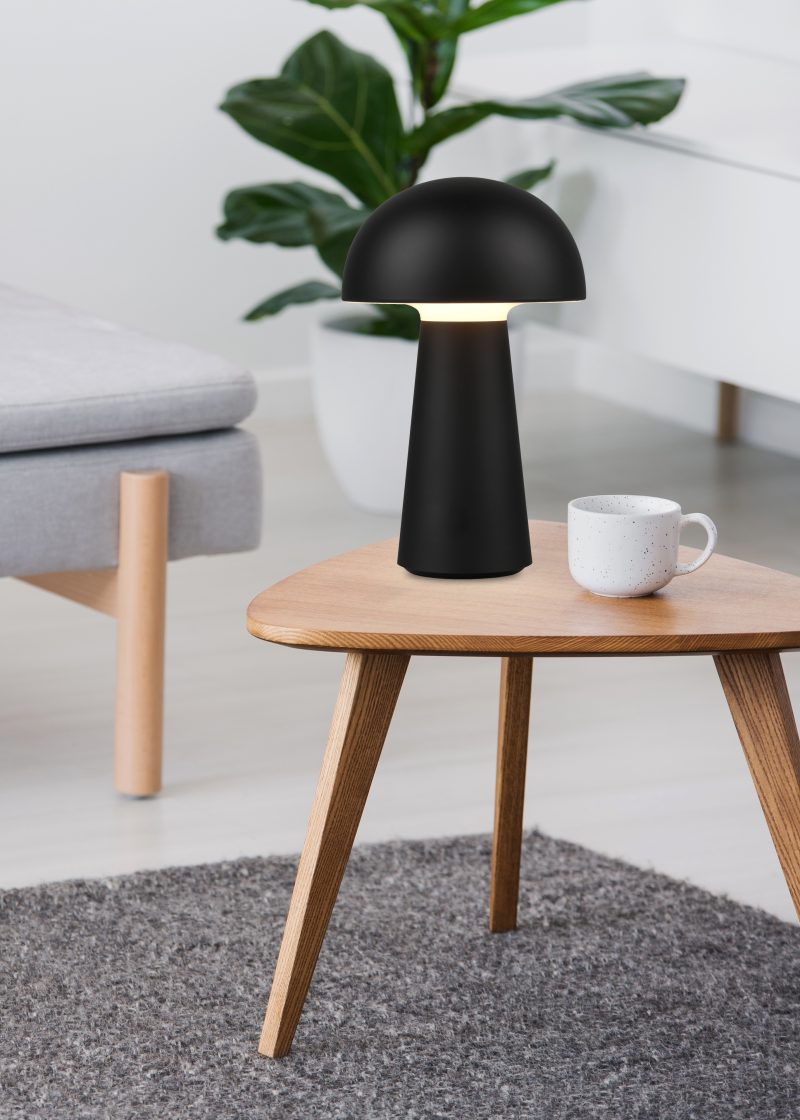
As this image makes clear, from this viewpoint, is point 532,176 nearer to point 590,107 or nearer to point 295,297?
point 590,107

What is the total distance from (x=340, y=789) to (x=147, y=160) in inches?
99.1

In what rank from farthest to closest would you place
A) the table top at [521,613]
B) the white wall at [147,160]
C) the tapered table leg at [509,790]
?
the white wall at [147,160]
the tapered table leg at [509,790]
the table top at [521,613]

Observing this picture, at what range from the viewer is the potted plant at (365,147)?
9.30 feet

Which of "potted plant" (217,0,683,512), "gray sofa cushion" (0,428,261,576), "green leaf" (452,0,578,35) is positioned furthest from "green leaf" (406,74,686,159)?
"gray sofa cushion" (0,428,261,576)

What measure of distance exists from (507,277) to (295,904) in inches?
18.7

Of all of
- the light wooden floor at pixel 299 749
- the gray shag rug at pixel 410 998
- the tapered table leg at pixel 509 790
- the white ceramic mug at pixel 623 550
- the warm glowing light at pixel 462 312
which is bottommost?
the light wooden floor at pixel 299 749

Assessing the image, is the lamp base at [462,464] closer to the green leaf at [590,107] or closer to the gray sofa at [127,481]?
the gray sofa at [127,481]

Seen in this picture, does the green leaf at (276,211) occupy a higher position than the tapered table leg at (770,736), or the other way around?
the green leaf at (276,211)

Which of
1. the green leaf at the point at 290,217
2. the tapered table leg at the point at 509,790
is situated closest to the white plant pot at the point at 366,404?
the green leaf at the point at 290,217

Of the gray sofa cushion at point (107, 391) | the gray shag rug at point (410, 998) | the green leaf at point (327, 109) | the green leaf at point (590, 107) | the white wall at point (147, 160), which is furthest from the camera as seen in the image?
the white wall at point (147, 160)

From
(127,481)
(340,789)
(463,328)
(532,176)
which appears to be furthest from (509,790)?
(532,176)

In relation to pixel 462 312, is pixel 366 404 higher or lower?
lower

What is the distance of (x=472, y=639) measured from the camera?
1261 mm

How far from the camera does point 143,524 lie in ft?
6.37
